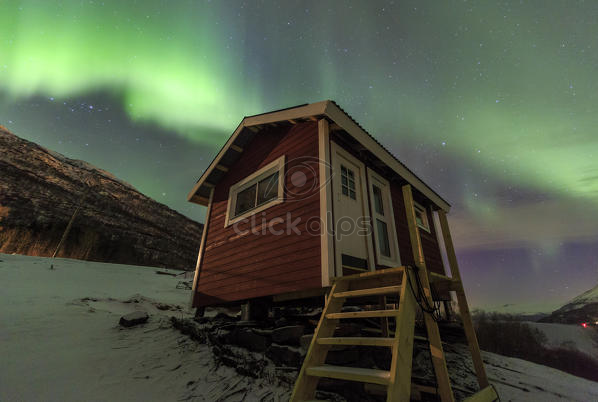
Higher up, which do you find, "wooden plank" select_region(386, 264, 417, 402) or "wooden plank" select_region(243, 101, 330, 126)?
"wooden plank" select_region(243, 101, 330, 126)

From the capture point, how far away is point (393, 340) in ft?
8.05

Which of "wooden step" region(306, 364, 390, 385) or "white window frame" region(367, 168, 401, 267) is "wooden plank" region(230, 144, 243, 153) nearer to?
"white window frame" region(367, 168, 401, 267)

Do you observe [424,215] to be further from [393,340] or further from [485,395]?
[393,340]

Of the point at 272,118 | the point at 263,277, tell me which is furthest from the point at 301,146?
the point at 263,277

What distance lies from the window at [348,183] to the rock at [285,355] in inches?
136

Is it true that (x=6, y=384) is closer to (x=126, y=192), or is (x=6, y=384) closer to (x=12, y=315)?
(x=12, y=315)

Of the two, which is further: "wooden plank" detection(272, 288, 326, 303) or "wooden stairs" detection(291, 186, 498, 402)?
"wooden plank" detection(272, 288, 326, 303)

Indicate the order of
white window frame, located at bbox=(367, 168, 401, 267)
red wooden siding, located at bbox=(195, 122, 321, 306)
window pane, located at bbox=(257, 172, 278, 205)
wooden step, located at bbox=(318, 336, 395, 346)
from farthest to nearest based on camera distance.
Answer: window pane, located at bbox=(257, 172, 278, 205) < white window frame, located at bbox=(367, 168, 401, 267) < red wooden siding, located at bbox=(195, 122, 321, 306) < wooden step, located at bbox=(318, 336, 395, 346)

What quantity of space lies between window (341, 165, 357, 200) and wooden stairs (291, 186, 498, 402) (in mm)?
1767

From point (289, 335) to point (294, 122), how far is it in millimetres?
4847

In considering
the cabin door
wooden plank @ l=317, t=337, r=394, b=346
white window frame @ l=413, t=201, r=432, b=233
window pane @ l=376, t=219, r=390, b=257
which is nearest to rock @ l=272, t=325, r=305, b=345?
the cabin door

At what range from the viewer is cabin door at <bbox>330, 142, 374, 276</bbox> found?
509cm

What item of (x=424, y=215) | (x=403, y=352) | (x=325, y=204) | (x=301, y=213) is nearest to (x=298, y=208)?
(x=301, y=213)

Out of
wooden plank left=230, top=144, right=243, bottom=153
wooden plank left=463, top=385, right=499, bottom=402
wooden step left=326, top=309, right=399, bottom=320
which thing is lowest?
wooden plank left=463, top=385, right=499, bottom=402
